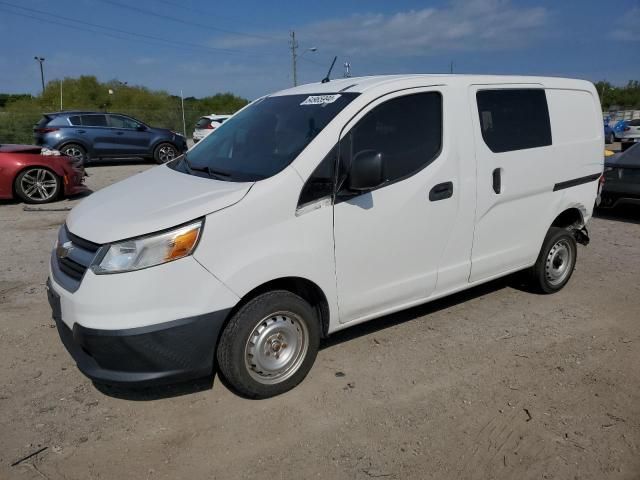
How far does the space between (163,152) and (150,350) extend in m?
15.0

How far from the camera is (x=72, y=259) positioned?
3051 millimetres

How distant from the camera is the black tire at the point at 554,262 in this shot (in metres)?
4.89

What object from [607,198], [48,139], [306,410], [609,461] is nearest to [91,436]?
[306,410]

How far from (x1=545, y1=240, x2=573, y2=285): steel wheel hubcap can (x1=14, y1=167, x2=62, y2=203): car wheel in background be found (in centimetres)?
850

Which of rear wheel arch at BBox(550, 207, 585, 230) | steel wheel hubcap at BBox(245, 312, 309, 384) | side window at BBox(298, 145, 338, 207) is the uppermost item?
side window at BBox(298, 145, 338, 207)

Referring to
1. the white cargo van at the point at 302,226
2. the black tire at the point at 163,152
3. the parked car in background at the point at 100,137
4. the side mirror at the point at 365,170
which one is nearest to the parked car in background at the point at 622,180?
the white cargo van at the point at 302,226

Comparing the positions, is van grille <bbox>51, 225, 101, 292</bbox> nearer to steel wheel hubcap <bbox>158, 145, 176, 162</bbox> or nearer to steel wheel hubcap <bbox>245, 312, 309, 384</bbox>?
steel wheel hubcap <bbox>245, 312, 309, 384</bbox>

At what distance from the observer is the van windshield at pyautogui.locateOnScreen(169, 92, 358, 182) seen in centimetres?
337

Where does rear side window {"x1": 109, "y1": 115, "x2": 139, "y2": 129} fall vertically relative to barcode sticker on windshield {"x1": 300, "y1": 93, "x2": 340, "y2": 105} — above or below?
above

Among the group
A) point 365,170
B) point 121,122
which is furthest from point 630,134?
point 365,170

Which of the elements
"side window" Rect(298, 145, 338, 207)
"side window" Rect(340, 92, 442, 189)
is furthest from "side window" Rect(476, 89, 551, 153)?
"side window" Rect(298, 145, 338, 207)

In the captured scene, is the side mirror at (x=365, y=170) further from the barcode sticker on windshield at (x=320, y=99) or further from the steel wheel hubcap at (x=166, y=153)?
the steel wheel hubcap at (x=166, y=153)

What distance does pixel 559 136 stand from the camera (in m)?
4.67

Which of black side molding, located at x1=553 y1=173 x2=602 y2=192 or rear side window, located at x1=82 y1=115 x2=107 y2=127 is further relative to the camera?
rear side window, located at x1=82 y1=115 x2=107 y2=127
